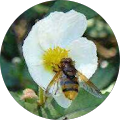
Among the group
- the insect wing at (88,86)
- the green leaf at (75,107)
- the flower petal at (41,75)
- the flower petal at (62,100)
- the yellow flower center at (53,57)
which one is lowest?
the green leaf at (75,107)

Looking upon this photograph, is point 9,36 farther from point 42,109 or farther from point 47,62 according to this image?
point 42,109

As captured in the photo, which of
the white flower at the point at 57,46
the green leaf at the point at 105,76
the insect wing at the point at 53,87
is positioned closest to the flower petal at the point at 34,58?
the white flower at the point at 57,46

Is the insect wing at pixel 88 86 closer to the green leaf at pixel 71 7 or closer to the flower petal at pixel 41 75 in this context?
the flower petal at pixel 41 75

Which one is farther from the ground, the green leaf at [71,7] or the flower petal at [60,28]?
the green leaf at [71,7]

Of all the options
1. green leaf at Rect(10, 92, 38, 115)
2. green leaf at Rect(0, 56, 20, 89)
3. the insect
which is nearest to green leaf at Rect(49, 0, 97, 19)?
the insect

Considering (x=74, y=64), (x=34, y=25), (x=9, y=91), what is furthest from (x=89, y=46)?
(x=9, y=91)

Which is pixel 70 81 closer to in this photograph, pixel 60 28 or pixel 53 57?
pixel 53 57

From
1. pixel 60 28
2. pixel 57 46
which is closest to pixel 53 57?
pixel 57 46

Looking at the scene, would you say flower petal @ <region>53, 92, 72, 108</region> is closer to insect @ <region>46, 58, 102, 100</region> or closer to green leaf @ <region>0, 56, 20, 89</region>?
insect @ <region>46, 58, 102, 100</region>
